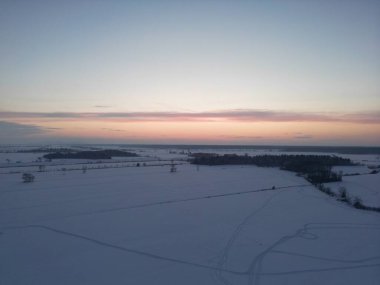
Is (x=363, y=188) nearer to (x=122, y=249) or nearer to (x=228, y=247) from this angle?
(x=228, y=247)

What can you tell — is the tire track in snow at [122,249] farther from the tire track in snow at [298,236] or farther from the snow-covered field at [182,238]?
the tire track in snow at [298,236]

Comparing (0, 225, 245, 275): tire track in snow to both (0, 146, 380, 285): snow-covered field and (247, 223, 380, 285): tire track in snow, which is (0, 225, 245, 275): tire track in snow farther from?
(247, 223, 380, 285): tire track in snow

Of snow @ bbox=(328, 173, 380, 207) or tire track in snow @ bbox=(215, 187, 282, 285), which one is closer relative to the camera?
tire track in snow @ bbox=(215, 187, 282, 285)

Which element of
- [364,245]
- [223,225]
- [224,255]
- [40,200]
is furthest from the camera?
[40,200]

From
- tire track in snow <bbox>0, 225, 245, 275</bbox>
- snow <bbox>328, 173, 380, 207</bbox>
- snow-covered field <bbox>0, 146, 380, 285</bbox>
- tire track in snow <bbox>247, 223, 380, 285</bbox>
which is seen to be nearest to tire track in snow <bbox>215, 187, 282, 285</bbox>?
snow-covered field <bbox>0, 146, 380, 285</bbox>

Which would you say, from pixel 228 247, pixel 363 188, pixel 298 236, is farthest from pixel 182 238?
pixel 363 188

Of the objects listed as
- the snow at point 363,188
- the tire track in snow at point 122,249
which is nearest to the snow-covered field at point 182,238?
the tire track in snow at point 122,249

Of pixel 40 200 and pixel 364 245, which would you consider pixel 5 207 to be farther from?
pixel 364 245

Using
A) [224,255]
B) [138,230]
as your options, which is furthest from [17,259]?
[224,255]

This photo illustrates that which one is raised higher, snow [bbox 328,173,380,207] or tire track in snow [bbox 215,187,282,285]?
snow [bbox 328,173,380,207]
